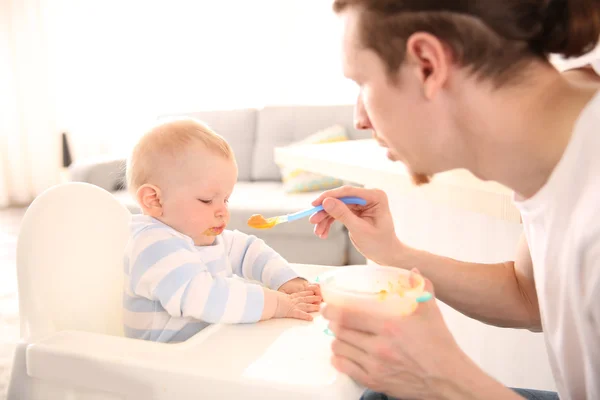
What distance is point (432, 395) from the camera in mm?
692

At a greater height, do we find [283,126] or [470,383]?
[470,383]

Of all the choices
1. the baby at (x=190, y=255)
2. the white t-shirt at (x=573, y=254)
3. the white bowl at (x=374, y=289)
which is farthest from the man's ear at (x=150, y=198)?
the white t-shirt at (x=573, y=254)

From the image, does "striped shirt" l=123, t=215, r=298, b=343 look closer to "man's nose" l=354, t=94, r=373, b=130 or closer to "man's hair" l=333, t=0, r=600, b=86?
"man's nose" l=354, t=94, r=373, b=130

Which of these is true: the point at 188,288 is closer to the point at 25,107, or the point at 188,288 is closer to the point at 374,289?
the point at 374,289

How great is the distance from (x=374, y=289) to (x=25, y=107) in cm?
475

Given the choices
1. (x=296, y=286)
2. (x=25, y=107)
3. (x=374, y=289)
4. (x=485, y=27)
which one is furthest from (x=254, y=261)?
(x=25, y=107)

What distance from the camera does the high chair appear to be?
27.7 inches

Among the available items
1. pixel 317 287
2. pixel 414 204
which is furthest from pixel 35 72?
pixel 317 287

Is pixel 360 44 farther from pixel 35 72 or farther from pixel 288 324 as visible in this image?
pixel 35 72

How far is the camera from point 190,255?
2.95 ft

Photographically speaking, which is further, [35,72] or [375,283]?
[35,72]

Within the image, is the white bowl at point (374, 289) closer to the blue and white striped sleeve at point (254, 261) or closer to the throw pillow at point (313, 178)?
the blue and white striped sleeve at point (254, 261)

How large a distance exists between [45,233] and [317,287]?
1.46 ft

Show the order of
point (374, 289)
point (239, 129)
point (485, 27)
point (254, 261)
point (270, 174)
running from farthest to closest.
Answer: point (239, 129)
point (270, 174)
point (254, 261)
point (374, 289)
point (485, 27)
